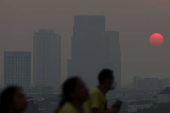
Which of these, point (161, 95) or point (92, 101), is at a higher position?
point (92, 101)

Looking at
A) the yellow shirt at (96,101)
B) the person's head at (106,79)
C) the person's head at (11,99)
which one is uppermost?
the person's head at (106,79)

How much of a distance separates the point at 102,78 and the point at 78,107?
1.32 m

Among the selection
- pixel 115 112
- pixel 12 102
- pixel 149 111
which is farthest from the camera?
pixel 149 111

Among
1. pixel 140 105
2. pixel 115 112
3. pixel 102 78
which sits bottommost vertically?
pixel 140 105

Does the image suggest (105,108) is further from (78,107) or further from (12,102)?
(12,102)

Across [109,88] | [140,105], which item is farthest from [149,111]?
[109,88]

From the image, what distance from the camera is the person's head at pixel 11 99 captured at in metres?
4.79

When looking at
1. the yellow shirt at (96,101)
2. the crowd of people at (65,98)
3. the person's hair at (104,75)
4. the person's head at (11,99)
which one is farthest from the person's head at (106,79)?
the person's head at (11,99)

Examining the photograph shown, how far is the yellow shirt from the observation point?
5.92 meters

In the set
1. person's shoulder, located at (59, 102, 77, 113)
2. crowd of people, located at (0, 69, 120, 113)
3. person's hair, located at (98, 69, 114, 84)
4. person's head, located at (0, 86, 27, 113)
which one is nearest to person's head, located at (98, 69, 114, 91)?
person's hair, located at (98, 69, 114, 84)

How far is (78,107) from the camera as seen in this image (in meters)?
5.04

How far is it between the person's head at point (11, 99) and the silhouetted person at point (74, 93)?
442 mm

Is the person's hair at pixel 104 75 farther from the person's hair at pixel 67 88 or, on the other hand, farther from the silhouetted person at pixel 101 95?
the person's hair at pixel 67 88

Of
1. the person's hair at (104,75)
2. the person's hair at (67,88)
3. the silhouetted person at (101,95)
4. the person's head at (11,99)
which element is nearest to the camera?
the person's head at (11,99)
